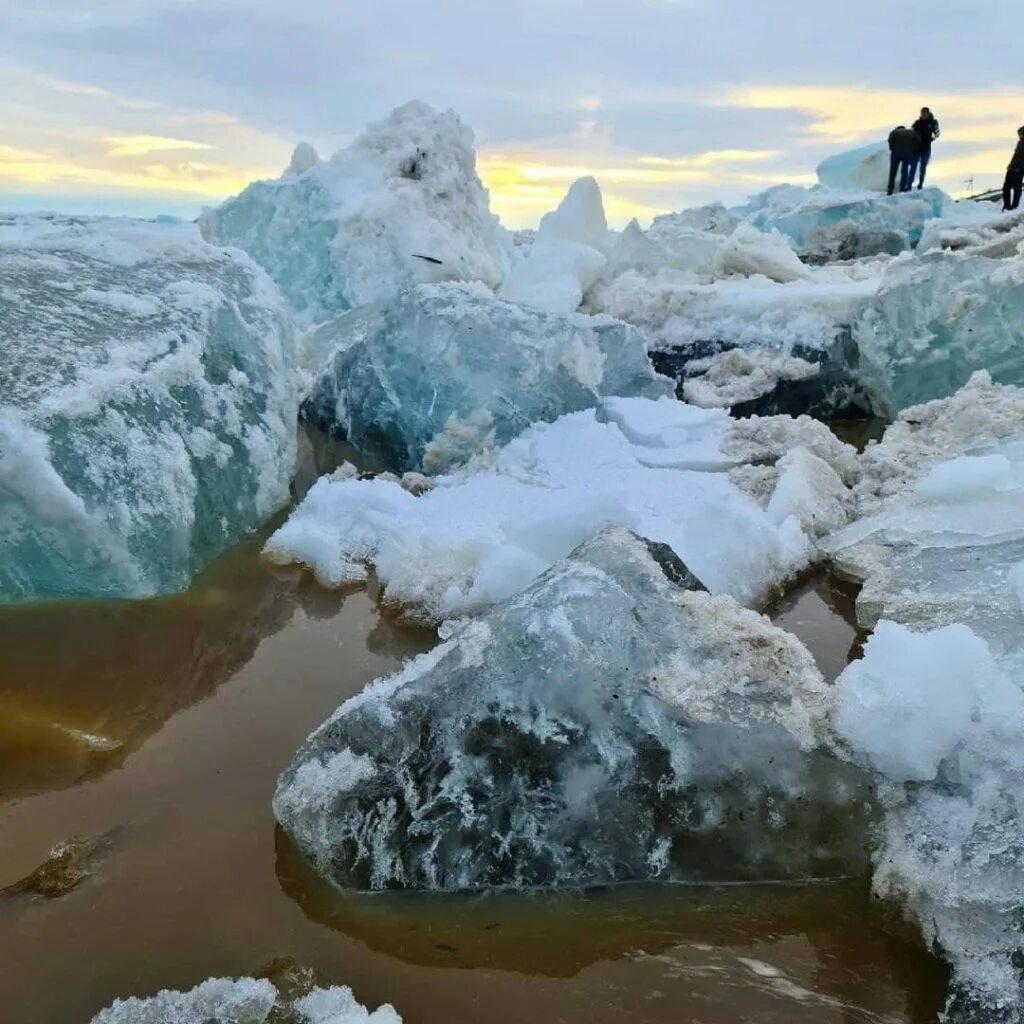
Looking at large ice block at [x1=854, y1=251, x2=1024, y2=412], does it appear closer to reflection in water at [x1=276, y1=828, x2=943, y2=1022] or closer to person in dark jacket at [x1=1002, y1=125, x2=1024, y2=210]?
reflection in water at [x1=276, y1=828, x2=943, y2=1022]

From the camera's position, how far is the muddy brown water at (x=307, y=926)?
5.28 feet

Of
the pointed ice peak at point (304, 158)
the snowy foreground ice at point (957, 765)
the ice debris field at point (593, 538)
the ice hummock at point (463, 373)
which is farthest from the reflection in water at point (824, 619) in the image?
the pointed ice peak at point (304, 158)

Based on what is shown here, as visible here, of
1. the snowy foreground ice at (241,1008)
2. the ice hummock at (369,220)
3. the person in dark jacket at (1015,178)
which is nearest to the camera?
the snowy foreground ice at (241,1008)

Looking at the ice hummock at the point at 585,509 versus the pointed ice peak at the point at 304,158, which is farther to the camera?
the pointed ice peak at the point at 304,158

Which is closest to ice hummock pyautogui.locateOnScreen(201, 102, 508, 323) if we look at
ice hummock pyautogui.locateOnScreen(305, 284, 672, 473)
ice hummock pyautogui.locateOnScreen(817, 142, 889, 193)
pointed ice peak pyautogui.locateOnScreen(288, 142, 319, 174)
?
pointed ice peak pyautogui.locateOnScreen(288, 142, 319, 174)

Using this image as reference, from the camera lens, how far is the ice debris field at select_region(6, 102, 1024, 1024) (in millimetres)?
1875

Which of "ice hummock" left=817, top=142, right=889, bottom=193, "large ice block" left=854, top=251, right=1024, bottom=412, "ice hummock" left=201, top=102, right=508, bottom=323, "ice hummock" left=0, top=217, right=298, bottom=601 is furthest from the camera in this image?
"ice hummock" left=817, top=142, right=889, bottom=193

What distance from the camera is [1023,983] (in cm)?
158

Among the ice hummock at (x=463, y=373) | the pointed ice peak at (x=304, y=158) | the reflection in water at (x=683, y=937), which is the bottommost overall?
the reflection in water at (x=683, y=937)

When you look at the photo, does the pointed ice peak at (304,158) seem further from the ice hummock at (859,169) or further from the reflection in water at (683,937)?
the ice hummock at (859,169)

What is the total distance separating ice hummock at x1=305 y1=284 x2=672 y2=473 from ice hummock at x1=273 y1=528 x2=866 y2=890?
2.69 m

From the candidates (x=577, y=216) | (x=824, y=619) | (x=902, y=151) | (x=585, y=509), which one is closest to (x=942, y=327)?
(x=824, y=619)

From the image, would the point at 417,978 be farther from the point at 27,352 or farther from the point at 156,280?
the point at 156,280

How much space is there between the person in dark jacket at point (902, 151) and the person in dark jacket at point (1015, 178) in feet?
5.01
